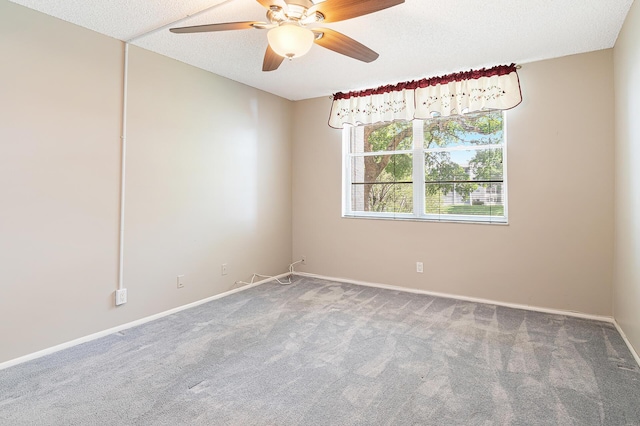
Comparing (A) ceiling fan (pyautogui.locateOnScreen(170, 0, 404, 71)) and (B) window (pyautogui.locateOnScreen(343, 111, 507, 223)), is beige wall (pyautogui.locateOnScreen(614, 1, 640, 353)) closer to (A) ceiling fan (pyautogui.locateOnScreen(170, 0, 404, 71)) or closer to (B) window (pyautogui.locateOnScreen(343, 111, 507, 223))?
(B) window (pyautogui.locateOnScreen(343, 111, 507, 223))

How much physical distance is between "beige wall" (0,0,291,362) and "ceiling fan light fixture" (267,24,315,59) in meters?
1.65

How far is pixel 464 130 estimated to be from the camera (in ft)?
12.2

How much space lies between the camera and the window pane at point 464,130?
3.56m

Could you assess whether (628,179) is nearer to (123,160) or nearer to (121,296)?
(123,160)

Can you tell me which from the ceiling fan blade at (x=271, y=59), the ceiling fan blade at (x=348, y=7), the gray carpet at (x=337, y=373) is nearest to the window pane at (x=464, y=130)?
the gray carpet at (x=337, y=373)

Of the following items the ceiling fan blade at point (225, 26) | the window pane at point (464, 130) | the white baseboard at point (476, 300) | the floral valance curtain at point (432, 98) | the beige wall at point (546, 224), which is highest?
the floral valance curtain at point (432, 98)

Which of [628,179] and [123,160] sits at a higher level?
[123,160]

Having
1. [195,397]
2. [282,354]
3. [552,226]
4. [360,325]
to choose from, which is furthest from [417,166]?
[195,397]

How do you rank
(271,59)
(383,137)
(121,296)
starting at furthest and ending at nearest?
(383,137) < (121,296) < (271,59)

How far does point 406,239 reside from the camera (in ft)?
13.1

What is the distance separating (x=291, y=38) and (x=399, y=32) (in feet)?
3.85

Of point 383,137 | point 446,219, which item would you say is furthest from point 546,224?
point 383,137

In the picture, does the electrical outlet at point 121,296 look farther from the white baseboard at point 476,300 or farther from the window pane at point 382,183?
the window pane at point 382,183

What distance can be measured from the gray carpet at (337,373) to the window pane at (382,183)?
57.2 inches
